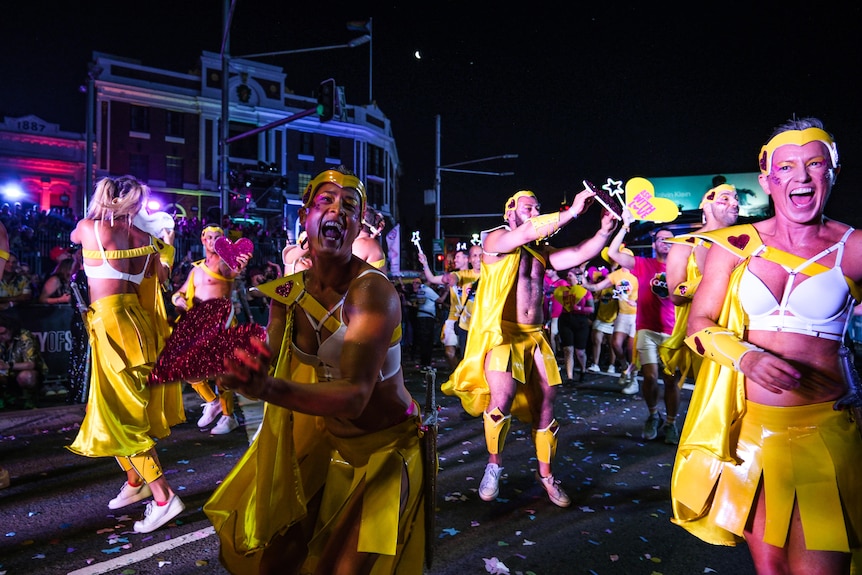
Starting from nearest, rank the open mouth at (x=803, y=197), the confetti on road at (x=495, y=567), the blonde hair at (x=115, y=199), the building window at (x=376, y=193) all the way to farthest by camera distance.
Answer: the open mouth at (x=803, y=197)
the confetti on road at (x=495, y=567)
the blonde hair at (x=115, y=199)
the building window at (x=376, y=193)

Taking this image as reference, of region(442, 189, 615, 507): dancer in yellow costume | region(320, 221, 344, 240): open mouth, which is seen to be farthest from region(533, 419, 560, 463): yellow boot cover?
region(320, 221, 344, 240): open mouth

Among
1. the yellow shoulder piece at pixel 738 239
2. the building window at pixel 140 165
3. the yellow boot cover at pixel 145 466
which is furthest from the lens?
the building window at pixel 140 165

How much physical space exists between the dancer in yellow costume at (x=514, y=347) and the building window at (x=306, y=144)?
40872mm

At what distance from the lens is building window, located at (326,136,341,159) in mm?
44772

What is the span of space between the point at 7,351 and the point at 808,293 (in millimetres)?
8827

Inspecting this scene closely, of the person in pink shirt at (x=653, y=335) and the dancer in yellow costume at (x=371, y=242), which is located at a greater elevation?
the dancer in yellow costume at (x=371, y=242)

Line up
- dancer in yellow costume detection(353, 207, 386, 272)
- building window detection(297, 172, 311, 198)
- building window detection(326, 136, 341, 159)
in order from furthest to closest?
building window detection(326, 136, 341, 159) → building window detection(297, 172, 311, 198) → dancer in yellow costume detection(353, 207, 386, 272)

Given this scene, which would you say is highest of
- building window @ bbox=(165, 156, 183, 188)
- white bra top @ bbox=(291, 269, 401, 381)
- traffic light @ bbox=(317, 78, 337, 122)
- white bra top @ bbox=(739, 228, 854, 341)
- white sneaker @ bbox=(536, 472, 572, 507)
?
building window @ bbox=(165, 156, 183, 188)

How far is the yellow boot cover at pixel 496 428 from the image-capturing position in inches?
193

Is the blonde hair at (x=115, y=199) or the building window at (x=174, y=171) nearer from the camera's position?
the blonde hair at (x=115, y=199)

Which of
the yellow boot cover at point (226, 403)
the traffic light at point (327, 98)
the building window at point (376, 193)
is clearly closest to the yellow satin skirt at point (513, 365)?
the yellow boot cover at point (226, 403)

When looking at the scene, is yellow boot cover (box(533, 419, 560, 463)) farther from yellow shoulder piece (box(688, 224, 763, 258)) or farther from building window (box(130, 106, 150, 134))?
building window (box(130, 106, 150, 134))

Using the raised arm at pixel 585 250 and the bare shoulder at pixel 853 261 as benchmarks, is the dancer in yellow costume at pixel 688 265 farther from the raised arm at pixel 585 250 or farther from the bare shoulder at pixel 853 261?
the bare shoulder at pixel 853 261

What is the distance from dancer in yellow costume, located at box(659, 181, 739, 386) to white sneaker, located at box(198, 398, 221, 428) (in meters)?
5.22
